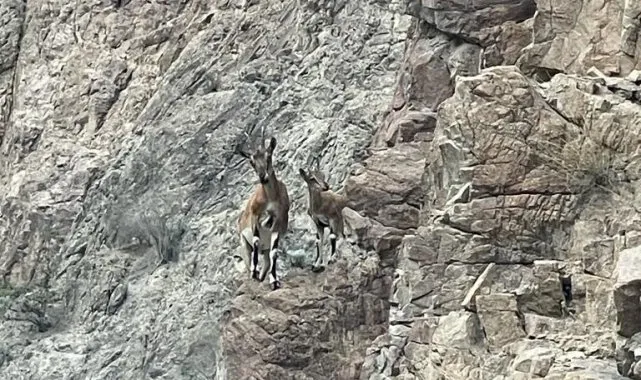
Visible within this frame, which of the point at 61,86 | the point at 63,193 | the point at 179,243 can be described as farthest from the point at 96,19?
the point at 179,243

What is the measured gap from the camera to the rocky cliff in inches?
324

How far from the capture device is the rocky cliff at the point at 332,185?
8242 mm

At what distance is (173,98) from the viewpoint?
22.3 metres

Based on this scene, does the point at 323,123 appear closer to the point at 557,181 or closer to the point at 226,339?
the point at 226,339

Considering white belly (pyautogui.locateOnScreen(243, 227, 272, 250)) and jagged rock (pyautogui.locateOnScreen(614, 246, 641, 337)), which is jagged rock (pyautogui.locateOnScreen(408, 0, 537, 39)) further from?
jagged rock (pyautogui.locateOnScreen(614, 246, 641, 337))

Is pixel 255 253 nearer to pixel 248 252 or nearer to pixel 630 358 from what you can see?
pixel 248 252

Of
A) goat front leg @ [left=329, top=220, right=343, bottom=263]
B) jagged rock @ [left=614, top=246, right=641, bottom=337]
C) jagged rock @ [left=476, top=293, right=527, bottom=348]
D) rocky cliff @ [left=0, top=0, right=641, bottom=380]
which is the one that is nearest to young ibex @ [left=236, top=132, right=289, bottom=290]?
rocky cliff @ [left=0, top=0, right=641, bottom=380]

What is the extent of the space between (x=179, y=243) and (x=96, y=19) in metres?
9.38

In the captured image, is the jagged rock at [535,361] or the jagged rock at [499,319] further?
the jagged rock at [499,319]

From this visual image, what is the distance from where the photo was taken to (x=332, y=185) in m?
17.2

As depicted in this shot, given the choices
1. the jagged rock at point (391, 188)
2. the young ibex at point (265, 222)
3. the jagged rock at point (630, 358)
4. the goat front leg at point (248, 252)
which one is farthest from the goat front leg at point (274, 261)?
the jagged rock at point (630, 358)

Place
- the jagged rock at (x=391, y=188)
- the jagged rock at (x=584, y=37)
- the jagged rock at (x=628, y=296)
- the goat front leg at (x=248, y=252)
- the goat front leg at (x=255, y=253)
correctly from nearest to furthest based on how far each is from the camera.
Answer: the jagged rock at (x=628, y=296) < the jagged rock at (x=584, y=37) < the jagged rock at (x=391, y=188) < the goat front leg at (x=255, y=253) < the goat front leg at (x=248, y=252)

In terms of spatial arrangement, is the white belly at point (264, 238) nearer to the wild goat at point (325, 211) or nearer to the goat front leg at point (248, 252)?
the goat front leg at point (248, 252)

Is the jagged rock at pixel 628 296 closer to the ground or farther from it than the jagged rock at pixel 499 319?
farther from it
